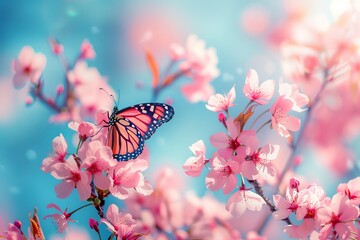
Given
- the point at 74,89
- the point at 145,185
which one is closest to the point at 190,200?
the point at 74,89

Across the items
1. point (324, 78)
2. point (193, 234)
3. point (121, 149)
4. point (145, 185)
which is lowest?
point (193, 234)

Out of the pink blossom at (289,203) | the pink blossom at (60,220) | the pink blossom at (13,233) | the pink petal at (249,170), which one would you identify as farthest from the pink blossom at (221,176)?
the pink blossom at (13,233)

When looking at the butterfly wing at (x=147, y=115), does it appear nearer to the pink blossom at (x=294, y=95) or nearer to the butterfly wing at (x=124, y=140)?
the butterfly wing at (x=124, y=140)

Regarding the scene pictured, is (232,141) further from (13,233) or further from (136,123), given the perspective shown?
(13,233)

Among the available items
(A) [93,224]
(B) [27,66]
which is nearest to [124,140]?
(A) [93,224]

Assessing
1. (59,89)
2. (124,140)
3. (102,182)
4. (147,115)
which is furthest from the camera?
(59,89)

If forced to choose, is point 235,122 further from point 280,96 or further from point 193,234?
point 193,234
